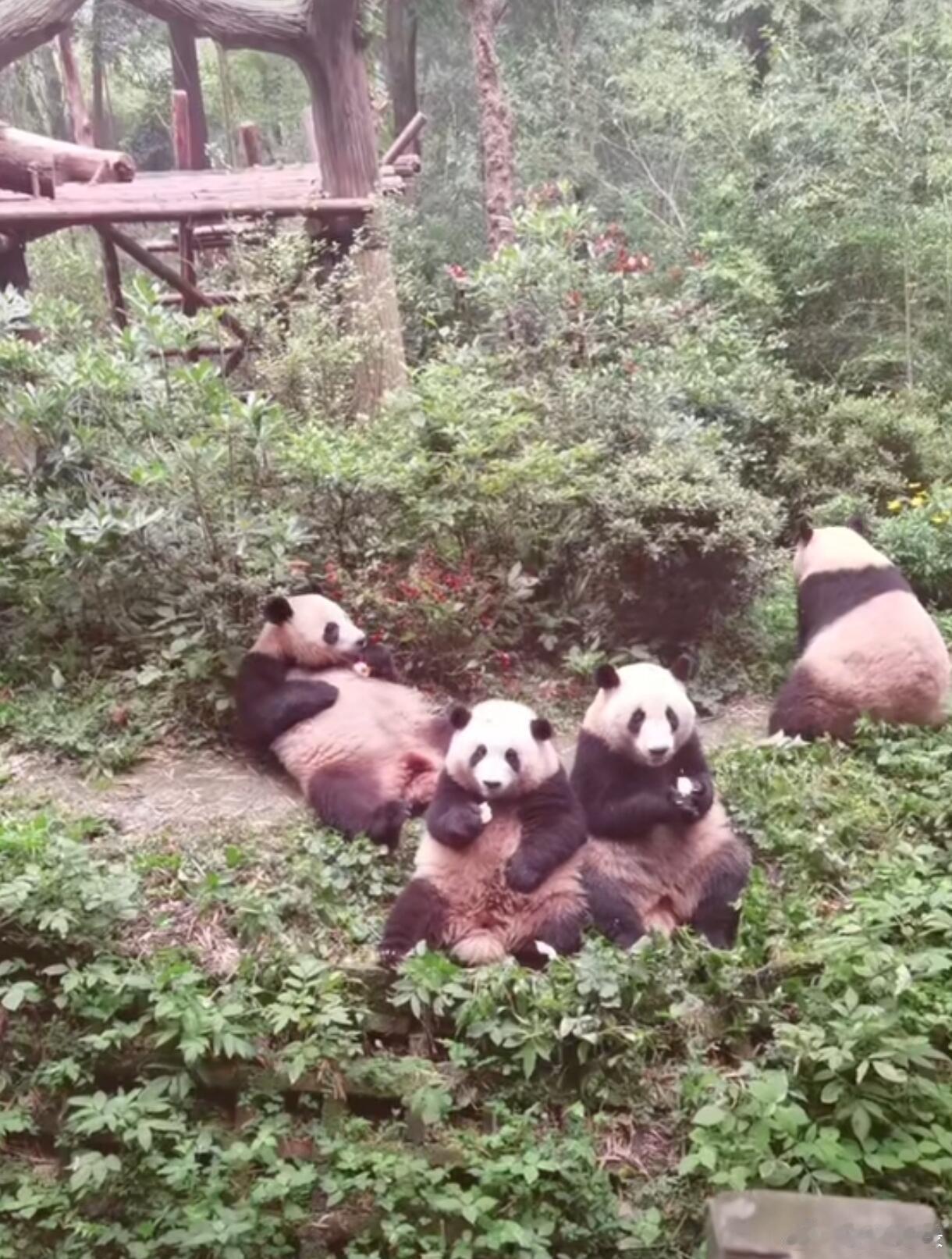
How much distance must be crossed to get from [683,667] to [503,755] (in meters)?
1.53

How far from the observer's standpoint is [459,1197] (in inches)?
106

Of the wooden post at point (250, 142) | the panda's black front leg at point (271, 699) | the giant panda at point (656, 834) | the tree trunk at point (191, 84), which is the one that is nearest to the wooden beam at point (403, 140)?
the wooden post at point (250, 142)

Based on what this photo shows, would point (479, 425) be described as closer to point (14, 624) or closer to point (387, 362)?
point (387, 362)

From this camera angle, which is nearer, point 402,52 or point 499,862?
point 499,862

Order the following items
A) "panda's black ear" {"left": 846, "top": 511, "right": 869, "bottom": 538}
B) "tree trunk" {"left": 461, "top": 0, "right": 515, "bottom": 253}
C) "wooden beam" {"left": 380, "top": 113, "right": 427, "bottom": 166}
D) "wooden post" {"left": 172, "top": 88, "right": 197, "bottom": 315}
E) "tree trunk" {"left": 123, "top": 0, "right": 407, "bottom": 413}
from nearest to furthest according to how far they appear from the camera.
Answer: "panda's black ear" {"left": 846, "top": 511, "right": 869, "bottom": 538}, "tree trunk" {"left": 123, "top": 0, "right": 407, "bottom": 413}, "wooden post" {"left": 172, "top": 88, "right": 197, "bottom": 315}, "tree trunk" {"left": 461, "top": 0, "right": 515, "bottom": 253}, "wooden beam" {"left": 380, "top": 113, "right": 427, "bottom": 166}

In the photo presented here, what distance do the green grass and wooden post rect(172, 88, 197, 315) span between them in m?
4.93

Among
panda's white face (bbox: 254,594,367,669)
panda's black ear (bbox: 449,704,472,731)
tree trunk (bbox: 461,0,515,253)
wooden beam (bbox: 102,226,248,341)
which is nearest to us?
panda's black ear (bbox: 449,704,472,731)

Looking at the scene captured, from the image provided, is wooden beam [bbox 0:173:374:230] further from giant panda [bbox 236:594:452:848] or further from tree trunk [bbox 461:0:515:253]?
giant panda [bbox 236:594:452:848]

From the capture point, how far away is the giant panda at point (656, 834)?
11.1 feet

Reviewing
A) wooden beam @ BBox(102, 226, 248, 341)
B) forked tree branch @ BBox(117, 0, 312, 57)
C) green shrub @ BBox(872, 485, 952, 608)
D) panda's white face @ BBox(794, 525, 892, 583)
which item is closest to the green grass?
panda's white face @ BBox(794, 525, 892, 583)

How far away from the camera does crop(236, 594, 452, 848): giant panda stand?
3.95 metres

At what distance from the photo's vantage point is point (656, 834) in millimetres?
3430

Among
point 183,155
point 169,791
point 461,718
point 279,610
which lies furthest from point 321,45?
point 461,718

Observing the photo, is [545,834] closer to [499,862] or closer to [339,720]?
[499,862]
